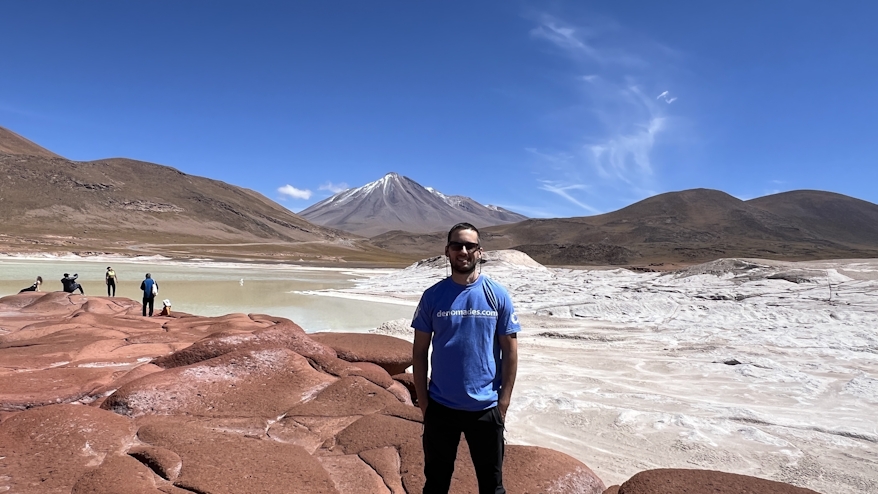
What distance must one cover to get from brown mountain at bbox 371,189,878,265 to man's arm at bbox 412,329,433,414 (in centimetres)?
9682

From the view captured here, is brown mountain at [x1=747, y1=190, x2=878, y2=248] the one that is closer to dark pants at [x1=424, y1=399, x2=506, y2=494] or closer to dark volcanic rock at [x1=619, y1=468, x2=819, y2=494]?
dark volcanic rock at [x1=619, y1=468, x2=819, y2=494]

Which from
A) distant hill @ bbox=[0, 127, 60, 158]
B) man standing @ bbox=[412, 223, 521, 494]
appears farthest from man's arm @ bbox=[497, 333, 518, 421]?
distant hill @ bbox=[0, 127, 60, 158]

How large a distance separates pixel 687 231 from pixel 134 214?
157429 mm

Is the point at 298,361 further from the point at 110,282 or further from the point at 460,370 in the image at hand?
the point at 110,282

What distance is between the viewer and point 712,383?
9.29 m

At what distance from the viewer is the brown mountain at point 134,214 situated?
92375mm

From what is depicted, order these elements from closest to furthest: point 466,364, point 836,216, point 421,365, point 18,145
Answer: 1. point 466,364
2. point 421,365
3. point 18,145
4. point 836,216

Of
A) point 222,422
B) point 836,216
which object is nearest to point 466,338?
point 222,422

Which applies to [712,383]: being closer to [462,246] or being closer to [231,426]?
[462,246]

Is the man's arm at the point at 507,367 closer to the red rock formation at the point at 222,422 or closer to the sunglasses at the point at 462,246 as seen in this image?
the sunglasses at the point at 462,246

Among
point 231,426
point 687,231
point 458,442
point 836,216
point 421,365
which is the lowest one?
point 231,426

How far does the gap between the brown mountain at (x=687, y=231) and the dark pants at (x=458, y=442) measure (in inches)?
3808

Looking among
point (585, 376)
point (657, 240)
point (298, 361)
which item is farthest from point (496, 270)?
point (657, 240)

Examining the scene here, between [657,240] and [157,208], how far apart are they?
146 meters
